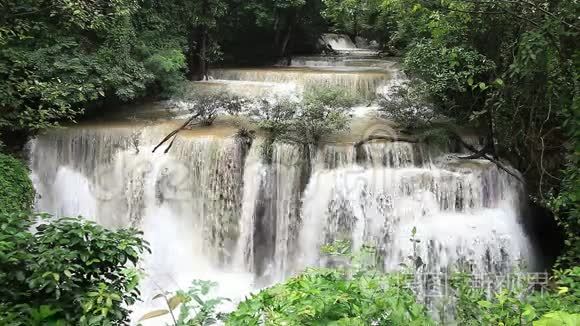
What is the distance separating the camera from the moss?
7234mm

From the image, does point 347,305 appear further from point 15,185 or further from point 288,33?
point 288,33

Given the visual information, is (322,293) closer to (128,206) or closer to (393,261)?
(393,261)

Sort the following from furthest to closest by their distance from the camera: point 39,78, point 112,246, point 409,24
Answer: point 409,24, point 39,78, point 112,246

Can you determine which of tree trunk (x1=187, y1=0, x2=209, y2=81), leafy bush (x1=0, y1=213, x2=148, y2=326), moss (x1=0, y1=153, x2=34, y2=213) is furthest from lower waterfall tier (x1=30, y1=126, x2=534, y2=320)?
leafy bush (x1=0, y1=213, x2=148, y2=326)

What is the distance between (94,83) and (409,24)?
710 cm

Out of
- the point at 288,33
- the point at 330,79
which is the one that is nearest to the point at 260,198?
the point at 330,79

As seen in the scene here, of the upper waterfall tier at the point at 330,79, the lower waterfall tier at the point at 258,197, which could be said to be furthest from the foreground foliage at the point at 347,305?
the upper waterfall tier at the point at 330,79

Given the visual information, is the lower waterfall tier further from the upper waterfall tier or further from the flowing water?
the upper waterfall tier

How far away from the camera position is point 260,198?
8.41 meters

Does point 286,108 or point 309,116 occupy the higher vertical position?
point 286,108

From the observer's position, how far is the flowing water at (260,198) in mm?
7844

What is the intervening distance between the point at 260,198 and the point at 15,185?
3.98 m

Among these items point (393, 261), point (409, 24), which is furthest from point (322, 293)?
point (409, 24)

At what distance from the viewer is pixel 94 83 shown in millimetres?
9133
